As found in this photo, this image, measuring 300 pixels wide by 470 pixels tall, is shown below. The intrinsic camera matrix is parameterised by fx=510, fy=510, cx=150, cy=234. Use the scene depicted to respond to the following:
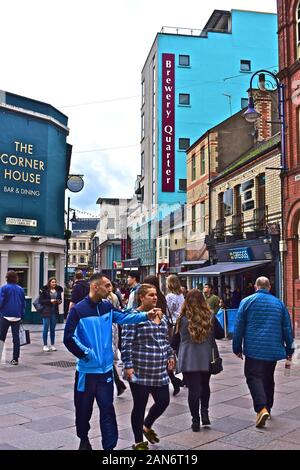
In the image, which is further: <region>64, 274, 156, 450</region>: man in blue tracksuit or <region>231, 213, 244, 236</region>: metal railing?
<region>231, 213, 244, 236</region>: metal railing

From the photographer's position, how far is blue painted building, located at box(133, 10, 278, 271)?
40.1 metres

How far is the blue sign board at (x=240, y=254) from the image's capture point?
66.2 ft

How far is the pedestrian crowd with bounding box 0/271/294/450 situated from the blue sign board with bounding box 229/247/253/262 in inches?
484

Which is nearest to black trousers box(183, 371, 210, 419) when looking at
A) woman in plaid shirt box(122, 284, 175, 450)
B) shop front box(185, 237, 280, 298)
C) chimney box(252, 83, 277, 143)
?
woman in plaid shirt box(122, 284, 175, 450)

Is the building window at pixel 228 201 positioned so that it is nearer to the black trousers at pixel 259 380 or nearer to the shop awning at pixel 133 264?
the black trousers at pixel 259 380

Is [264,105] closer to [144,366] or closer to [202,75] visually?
[202,75]

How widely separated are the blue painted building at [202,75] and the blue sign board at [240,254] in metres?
17.2

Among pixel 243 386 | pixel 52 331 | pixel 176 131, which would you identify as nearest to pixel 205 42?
pixel 176 131

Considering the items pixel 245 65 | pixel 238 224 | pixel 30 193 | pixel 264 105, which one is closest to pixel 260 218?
pixel 238 224

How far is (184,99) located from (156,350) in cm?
3778

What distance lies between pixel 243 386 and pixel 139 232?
127 ft

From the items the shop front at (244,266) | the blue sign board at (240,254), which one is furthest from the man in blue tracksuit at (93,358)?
the blue sign board at (240,254)

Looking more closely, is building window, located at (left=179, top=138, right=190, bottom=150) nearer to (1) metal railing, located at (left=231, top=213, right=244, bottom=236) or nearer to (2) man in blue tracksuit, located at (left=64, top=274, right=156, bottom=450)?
(1) metal railing, located at (left=231, top=213, right=244, bottom=236)

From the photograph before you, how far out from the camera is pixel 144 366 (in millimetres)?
4906
